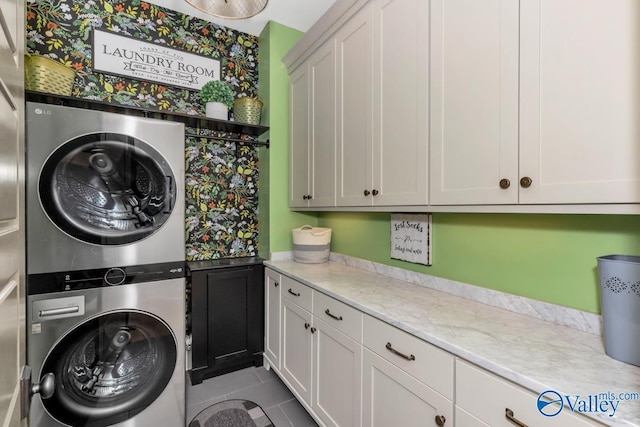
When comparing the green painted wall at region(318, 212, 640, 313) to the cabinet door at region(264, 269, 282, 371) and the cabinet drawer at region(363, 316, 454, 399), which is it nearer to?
the cabinet drawer at region(363, 316, 454, 399)

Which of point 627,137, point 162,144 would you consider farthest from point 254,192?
point 627,137

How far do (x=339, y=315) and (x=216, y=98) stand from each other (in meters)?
1.96

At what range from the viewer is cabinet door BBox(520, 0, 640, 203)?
30.7 inches

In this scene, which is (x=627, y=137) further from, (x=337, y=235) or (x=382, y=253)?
(x=337, y=235)

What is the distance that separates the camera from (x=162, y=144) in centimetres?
164

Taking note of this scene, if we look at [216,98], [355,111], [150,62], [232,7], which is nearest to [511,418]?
[355,111]

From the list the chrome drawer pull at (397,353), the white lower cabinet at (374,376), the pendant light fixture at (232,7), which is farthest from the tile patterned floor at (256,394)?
the pendant light fixture at (232,7)

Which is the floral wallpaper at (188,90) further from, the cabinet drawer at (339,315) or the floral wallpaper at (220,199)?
the cabinet drawer at (339,315)

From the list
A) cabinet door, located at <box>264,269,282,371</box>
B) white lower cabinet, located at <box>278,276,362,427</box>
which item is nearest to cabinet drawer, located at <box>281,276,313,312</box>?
Result: white lower cabinet, located at <box>278,276,362,427</box>

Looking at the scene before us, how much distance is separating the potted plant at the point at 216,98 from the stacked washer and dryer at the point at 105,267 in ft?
2.34

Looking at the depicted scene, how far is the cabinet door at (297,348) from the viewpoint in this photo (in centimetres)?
176

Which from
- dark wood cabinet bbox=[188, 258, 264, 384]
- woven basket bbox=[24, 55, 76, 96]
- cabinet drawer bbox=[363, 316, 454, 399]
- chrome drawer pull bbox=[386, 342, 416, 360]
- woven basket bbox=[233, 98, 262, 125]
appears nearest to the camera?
cabinet drawer bbox=[363, 316, 454, 399]

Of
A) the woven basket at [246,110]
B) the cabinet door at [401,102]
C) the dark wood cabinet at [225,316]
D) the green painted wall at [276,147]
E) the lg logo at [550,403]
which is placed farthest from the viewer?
the green painted wall at [276,147]

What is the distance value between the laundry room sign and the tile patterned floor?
96.3 inches
